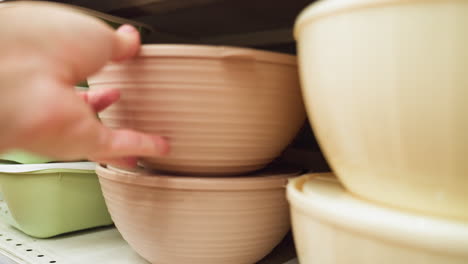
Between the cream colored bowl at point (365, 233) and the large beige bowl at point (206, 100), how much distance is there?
0.12 metres

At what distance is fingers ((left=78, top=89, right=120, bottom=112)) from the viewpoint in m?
0.54

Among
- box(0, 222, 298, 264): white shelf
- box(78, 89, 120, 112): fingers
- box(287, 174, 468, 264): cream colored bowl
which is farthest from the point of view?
box(0, 222, 298, 264): white shelf

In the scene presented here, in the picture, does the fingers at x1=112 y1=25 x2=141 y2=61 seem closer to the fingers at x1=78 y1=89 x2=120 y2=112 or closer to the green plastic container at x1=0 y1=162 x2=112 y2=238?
the fingers at x1=78 y1=89 x2=120 y2=112

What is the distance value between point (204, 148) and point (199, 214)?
0.28 ft

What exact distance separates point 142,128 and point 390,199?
11.6 inches

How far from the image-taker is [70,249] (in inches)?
28.1

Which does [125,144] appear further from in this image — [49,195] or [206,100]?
[49,195]

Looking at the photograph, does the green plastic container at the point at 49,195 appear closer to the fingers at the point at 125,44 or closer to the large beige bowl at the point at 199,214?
the large beige bowl at the point at 199,214

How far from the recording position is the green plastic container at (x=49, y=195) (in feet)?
2.49

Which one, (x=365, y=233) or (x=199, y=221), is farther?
(x=199, y=221)

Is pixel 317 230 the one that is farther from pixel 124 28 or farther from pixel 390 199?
pixel 124 28

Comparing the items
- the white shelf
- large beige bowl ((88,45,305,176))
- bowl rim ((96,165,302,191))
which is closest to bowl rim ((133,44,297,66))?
large beige bowl ((88,45,305,176))

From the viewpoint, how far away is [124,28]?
0.53 metres

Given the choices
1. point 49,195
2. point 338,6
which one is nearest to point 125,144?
point 338,6
